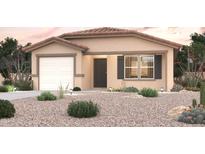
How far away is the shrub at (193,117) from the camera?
10695 millimetres

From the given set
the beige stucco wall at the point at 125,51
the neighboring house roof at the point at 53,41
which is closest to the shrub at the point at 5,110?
the neighboring house roof at the point at 53,41

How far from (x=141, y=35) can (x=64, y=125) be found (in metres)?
15.6

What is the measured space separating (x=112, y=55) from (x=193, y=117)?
15.8 m

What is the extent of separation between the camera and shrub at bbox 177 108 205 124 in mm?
10695

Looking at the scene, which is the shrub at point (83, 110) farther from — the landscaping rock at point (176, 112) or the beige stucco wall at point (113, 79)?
the beige stucco wall at point (113, 79)

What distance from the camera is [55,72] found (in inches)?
1038

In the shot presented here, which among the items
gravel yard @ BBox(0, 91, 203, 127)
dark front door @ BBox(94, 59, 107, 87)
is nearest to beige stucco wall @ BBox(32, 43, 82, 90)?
dark front door @ BBox(94, 59, 107, 87)

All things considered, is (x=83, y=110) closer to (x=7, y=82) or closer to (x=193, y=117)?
(x=193, y=117)

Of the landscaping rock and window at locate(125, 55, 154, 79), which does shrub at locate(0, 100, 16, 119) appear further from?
window at locate(125, 55, 154, 79)

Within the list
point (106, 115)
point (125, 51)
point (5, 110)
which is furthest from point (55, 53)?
point (5, 110)

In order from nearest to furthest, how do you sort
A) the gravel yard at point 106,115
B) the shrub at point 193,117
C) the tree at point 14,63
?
the shrub at point 193,117 → the gravel yard at point 106,115 → the tree at point 14,63

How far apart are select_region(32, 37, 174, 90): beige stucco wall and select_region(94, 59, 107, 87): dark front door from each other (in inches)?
11.5

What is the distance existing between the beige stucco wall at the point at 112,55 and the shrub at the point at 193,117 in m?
14.2
